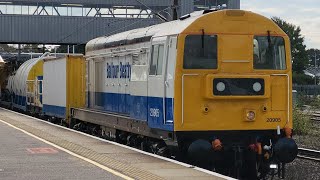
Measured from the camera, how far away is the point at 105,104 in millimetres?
16875

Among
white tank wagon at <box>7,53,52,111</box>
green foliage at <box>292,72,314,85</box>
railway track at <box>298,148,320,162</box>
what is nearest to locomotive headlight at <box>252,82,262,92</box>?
railway track at <box>298,148,320,162</box>

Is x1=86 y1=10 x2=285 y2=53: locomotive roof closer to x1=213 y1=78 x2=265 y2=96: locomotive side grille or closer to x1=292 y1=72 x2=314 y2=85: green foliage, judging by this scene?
x1=213 y1=78 x2=265 y2=96: locomotive side grille

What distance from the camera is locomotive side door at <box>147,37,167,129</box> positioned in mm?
11633

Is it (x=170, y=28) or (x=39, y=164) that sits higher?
(x=170, y=28)

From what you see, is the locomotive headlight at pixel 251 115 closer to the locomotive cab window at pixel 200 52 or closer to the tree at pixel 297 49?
the locomotive cab window at pixel 200 52

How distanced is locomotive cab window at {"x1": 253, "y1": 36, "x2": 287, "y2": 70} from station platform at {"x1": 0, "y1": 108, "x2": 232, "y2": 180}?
8.73ft

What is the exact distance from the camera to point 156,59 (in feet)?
39.6

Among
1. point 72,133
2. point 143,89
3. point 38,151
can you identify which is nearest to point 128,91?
point 143,89

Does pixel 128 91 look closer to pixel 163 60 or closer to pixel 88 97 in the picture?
pixel 163 60

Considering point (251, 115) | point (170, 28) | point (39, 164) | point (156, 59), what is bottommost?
point (39, 164)

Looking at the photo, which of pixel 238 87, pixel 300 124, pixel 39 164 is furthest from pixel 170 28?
pixel 300 124

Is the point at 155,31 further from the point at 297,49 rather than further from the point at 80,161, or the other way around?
the point at 297,49

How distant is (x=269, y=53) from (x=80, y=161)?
15.1ft

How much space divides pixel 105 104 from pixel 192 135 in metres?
5.98
